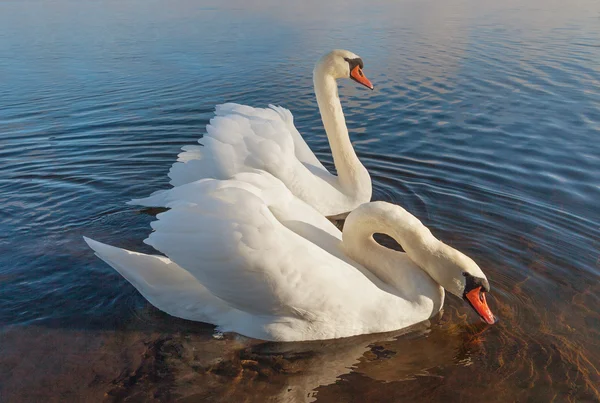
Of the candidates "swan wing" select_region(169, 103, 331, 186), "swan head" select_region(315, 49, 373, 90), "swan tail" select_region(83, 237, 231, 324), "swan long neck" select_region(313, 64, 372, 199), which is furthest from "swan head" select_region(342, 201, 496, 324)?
"swan head" select_region(315, 49, 373, 90)

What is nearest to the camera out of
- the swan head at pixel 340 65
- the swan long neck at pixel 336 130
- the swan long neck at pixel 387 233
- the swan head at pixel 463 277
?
the swan head at pixel 463 277

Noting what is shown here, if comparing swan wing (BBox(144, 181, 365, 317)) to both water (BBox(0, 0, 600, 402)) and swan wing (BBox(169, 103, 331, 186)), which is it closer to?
water (BBox(0, 0, 600, 402))

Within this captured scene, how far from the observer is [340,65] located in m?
8.38

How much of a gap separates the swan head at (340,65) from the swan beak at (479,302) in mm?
3891

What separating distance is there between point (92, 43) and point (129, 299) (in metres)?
18.2

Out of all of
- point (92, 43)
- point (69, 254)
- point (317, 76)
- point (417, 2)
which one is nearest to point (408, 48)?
point (92, 43)

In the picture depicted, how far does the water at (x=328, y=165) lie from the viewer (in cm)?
483

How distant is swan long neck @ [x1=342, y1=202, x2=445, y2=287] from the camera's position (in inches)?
212

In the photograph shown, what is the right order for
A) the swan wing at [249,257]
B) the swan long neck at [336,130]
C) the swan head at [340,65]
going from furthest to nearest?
the swan head at [340,65] < the swan long neck at [336,130] < the swan wing at [249,257]

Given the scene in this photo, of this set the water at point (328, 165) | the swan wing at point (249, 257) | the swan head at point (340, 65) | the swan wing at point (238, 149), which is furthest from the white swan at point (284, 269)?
the swan head at point (340, 65)

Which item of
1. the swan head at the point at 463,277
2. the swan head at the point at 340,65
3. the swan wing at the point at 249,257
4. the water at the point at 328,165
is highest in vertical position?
the swan head at the point at 340,65

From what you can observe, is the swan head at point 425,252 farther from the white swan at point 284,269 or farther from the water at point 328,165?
the water at point 328,165

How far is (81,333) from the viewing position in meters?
5.29

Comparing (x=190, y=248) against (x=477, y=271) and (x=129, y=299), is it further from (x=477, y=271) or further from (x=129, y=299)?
(x=477, y=271)
